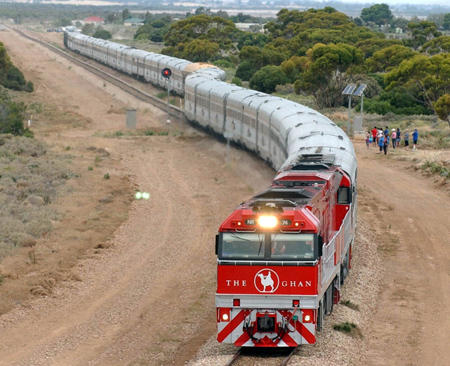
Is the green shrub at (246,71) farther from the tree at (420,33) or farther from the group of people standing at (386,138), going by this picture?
the group of people standing at (386,138)

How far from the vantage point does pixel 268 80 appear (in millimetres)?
81250

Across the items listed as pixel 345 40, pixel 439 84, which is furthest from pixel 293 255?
pixel 345 40

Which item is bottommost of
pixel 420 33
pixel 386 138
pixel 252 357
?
pixel 386 138

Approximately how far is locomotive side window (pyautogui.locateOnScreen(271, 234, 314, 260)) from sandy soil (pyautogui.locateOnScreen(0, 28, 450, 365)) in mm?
2274

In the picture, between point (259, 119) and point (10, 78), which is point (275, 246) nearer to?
point (259, 119)

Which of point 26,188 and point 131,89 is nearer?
point 26,188

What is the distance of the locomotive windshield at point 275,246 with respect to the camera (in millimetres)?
16719

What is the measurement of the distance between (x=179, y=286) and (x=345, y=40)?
79375mm

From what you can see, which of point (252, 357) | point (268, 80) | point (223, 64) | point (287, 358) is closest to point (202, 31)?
point (223, 64)

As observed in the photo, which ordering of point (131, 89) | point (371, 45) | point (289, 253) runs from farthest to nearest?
point (371, 45) → point (131, 89) → point (289, 253)

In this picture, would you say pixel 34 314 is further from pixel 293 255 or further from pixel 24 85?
pixel 24 85

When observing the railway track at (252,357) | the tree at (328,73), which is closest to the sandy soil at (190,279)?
the railway track at (252,357)

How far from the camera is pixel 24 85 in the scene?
86.6 metres

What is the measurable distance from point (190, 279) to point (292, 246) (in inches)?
340
